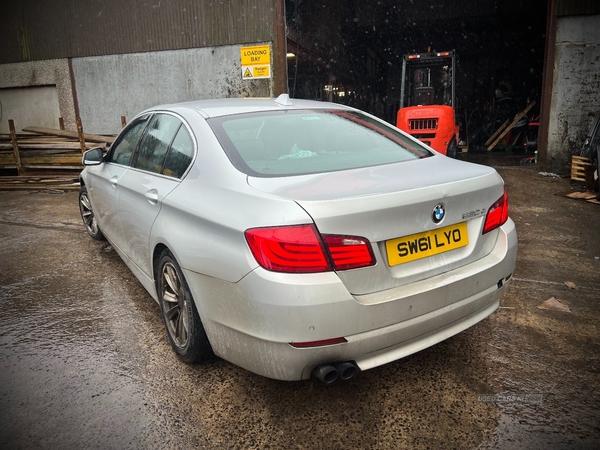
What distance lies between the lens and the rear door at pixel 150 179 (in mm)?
2773

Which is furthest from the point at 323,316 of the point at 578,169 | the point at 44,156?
the point at 44,156

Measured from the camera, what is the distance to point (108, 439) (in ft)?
7.00

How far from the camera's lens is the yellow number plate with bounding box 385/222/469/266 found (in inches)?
79.9

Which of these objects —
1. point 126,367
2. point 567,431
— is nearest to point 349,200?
point 567,431

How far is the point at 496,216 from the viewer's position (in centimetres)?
245

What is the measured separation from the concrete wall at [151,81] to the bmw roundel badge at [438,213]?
29.9ft

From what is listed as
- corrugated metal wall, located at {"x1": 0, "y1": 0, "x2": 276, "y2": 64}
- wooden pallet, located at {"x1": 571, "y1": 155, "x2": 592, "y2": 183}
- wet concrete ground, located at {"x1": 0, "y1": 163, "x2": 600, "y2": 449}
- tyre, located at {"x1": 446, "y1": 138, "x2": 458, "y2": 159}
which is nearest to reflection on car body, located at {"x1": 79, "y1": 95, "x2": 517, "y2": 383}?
wet concrete ground, located at {"x1": 0, "y1": 163, "x2": 600, "y2": 449}

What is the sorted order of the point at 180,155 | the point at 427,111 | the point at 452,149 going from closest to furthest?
1. the point at 180,155
2. the point at 427,111
3. the point at 452,149

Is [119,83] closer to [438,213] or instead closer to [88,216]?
[88,216]

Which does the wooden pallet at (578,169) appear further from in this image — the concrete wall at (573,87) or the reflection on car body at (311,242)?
the reflection on car body at (311,242)

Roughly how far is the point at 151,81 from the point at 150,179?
9.66 m

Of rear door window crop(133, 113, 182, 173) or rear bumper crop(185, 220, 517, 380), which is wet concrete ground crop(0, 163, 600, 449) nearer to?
rear bumper crop(185, 220, 517, 380)

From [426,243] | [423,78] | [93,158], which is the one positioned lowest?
[426,243]

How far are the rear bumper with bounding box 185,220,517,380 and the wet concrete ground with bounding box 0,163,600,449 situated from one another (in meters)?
0.34
